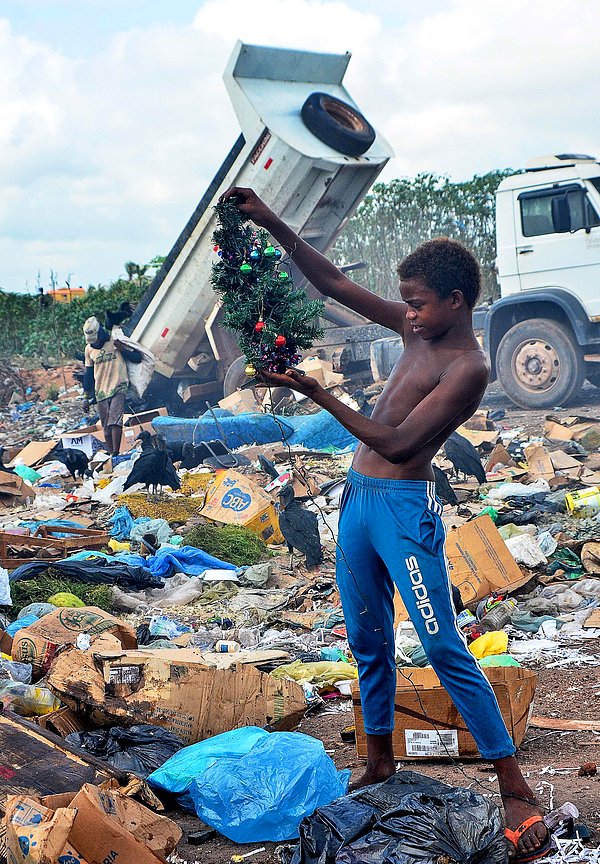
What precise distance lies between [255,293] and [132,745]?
167 cm

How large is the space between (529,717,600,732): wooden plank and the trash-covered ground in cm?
1

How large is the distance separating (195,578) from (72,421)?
9.07 meters

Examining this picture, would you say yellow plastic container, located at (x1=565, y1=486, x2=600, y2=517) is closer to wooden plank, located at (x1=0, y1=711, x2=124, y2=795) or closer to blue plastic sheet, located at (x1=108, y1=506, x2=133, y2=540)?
blue plastic sheet, located at (x1=108, y1=506, x2=133, y2=540)

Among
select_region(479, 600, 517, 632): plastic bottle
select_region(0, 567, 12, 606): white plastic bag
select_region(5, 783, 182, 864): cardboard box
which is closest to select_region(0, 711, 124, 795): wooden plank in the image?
select_region(5, 783, 182, 864): cardboard box

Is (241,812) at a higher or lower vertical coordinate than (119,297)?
lower

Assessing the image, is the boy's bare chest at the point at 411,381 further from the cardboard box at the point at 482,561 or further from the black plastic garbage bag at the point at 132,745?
the cardboard box at the point at 482,561

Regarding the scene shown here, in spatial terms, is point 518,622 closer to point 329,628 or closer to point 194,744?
point 329,628

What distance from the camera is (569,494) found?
7.14 metres

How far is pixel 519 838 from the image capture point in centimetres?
245

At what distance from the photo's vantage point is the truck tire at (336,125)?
9.86 meters

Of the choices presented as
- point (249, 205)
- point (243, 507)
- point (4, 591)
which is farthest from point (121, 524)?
point (249, 205)

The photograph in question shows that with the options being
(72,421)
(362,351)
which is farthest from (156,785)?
(72,421)

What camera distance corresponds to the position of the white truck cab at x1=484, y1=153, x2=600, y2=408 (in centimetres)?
1014

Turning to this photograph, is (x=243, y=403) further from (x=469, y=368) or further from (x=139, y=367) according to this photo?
(x=469, y=368)
